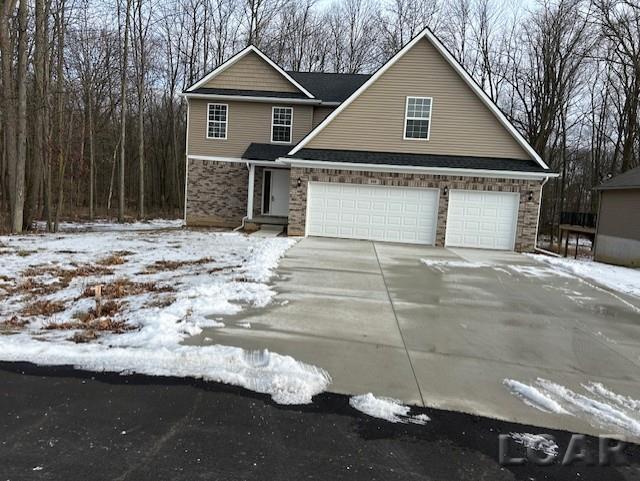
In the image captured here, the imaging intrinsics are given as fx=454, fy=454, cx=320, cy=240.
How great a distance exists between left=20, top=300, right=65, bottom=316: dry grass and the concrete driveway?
2495 millimetres

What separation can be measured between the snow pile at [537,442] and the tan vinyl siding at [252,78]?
18097 mm

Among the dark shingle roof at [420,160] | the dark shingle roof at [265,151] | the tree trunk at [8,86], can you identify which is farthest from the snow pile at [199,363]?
the tree trunk at [8,86]

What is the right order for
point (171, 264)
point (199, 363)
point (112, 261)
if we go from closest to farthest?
point (199, 363) → point (171, 264) → point (112, 261)

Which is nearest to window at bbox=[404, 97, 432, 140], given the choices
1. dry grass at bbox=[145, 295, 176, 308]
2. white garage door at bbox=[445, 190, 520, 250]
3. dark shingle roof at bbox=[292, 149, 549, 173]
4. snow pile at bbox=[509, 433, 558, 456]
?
dark shingle roof at bbox=[292, 149, 549, 173]

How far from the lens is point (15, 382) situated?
3771mm

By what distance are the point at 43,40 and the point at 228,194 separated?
912cm

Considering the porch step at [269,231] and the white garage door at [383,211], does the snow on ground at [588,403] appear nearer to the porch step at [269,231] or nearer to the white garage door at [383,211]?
the white garage door at [383,211]

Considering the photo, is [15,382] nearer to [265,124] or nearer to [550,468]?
[550,468]

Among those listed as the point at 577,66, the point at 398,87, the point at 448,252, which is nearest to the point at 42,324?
the point at 448,252

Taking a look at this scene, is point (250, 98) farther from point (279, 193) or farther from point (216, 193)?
point (216, 193)

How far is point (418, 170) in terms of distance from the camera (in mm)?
15500

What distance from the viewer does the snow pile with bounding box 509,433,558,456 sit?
3139 mm

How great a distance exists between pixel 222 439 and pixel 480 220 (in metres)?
14.3

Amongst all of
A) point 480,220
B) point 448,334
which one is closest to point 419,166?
point 480,220
